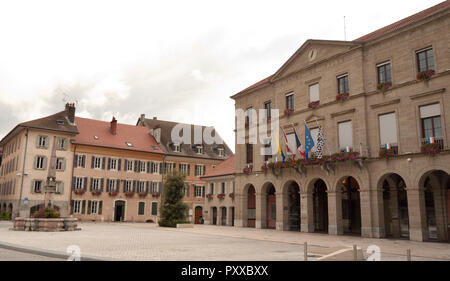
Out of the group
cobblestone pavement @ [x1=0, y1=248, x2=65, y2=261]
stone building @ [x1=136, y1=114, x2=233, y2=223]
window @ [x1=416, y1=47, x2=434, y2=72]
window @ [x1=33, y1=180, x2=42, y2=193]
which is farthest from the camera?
stone building @ [x1=136, y1=114, x2=233, y2=223]

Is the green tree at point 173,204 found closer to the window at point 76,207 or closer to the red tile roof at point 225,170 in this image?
the red tile roof at point 225,170

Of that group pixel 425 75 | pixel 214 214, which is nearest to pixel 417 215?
pixel 425 75

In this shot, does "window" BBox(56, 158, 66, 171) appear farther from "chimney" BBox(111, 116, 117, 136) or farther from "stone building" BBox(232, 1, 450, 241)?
"stone building" BBox(232, 1, 450, 241)

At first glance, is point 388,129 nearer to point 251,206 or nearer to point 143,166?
point 251,206

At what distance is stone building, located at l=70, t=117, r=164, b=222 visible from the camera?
153 ft

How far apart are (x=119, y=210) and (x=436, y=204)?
38170 millimetres

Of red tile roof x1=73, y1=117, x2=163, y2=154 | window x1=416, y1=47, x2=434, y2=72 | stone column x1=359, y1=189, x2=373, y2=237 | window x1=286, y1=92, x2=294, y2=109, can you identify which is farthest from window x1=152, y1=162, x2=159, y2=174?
window x1=416, y1=47, x2=434, y2=72

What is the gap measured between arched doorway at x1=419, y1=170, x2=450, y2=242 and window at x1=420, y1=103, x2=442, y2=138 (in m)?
2.40

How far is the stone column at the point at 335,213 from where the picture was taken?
1052 inches

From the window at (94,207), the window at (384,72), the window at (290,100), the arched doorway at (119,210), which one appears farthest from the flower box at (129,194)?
the window at (384,72)

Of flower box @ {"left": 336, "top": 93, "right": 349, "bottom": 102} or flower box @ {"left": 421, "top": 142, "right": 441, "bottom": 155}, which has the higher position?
flower box @ {"left": 336, "top": 93, "right": 349, "bottom": 102}
